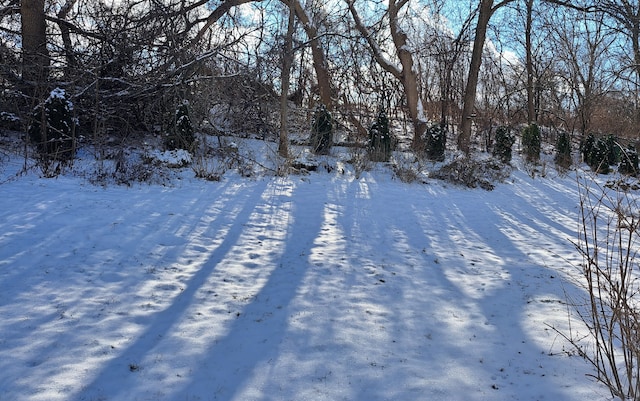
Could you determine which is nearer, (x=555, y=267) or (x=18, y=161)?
(x=555, y=267)

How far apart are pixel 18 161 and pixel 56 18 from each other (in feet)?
14.4

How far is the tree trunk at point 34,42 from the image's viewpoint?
9.04 m

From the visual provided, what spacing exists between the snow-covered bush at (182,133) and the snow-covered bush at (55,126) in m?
1.94

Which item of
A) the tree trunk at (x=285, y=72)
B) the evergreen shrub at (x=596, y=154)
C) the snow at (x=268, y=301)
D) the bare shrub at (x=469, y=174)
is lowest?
the snow at (x=268, y=301)

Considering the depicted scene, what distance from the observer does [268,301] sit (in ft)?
12.8

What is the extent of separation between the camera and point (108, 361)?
281cm

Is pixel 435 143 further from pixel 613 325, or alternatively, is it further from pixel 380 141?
pixel 613 325

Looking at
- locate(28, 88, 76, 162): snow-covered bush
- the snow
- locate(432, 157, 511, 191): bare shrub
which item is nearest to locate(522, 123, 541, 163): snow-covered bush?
locate(432, 157, 511, 191): bare shrub

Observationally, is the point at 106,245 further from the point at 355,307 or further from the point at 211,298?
the point at 355,307

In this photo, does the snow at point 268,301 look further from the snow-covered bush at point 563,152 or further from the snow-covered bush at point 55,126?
the snow-covered bush at point 563,152

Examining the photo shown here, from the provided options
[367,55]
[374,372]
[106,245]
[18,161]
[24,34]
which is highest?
[367,55]

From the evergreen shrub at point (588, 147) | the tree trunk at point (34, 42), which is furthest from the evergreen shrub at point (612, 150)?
the tree trunk at point (34, 42)

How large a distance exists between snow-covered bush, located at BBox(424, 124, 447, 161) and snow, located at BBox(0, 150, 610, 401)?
4742 millimetres

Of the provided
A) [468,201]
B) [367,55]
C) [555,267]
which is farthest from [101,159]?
[367,55]
